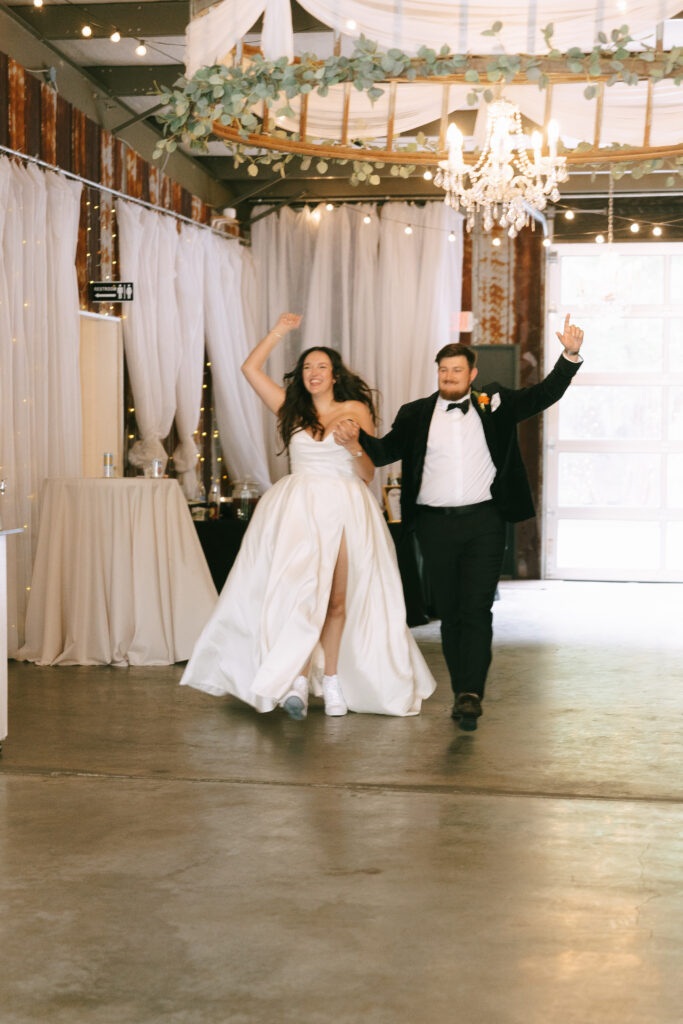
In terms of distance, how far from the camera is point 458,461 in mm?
5227

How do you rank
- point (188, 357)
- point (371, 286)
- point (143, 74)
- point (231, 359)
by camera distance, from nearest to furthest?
point (143, 74)
point (188, 357)
point (231, 359)
point (371, 286)

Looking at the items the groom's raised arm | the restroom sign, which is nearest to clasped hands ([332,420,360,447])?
the groom's raised arm

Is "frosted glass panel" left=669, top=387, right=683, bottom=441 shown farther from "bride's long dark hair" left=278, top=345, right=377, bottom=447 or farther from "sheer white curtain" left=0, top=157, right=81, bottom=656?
"bride's long dark hair" left=278, top=345, right=377, bottom=447

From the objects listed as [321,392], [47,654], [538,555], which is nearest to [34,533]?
[47,654]

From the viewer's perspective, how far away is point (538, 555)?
38.8 ft

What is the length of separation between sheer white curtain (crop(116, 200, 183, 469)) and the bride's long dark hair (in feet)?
11.7

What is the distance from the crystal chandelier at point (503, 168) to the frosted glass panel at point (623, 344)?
178 inches

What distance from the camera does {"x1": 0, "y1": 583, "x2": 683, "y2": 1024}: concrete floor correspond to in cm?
261

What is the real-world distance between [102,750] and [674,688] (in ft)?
9.61

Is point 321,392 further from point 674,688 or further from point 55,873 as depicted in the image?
point 55,873

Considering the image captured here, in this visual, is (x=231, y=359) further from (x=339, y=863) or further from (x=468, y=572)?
(x=339, y=863)

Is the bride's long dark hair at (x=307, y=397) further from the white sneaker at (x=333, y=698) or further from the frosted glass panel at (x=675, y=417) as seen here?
the frosted glass panel at (x=675, y=417)

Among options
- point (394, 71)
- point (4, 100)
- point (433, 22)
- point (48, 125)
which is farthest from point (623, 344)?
point (394, 71)

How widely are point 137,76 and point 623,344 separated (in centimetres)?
554
